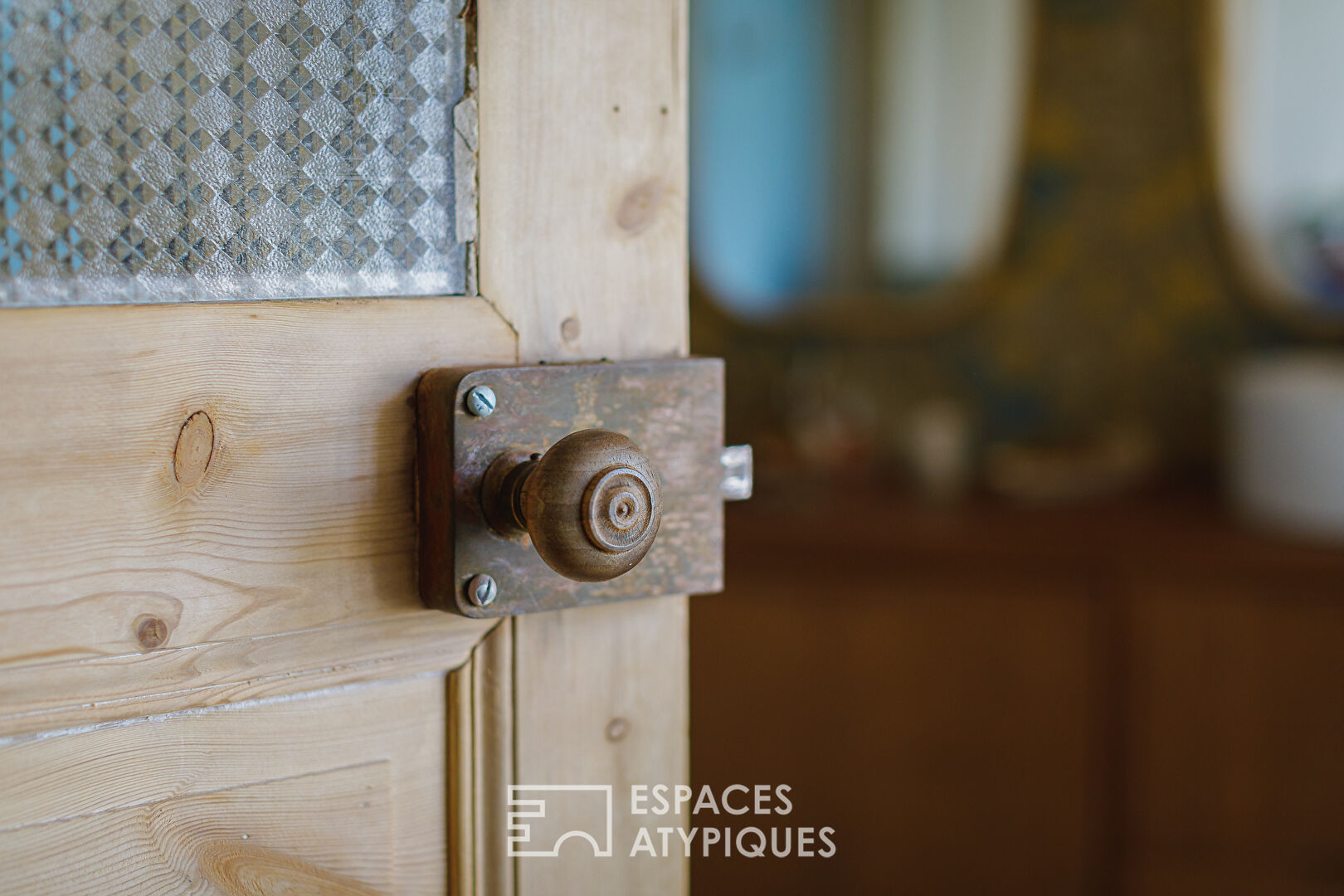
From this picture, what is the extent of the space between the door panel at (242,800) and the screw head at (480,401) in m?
0.11

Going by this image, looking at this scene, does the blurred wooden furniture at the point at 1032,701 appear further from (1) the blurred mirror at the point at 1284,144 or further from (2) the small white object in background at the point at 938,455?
(1) the blurred mirror at the point at 1284,144

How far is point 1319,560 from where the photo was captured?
1563 millimetres

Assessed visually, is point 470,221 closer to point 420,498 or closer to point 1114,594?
point 420,498

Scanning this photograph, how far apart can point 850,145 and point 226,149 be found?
1.65m

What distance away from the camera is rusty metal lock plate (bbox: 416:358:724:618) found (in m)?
0.47

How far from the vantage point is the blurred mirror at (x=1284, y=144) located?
6.11 feet

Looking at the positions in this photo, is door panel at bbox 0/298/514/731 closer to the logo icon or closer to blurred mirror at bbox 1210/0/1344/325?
the logo icon

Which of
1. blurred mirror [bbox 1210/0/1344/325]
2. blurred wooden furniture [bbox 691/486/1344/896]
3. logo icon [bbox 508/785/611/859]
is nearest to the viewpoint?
logo icon [bbox 508/785/611/859]

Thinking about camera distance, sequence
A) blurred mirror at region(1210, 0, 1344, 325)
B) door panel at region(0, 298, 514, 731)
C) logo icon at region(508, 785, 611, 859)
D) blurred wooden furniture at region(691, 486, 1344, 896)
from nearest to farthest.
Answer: door panel at region(0, 298, 514, 731) → logo icon at region(508, 785, 611, 859) → blurred wooden furniture at region(691, 486, 1344, 896) → blurred mirror at region(1210, 0, 1344, 325)

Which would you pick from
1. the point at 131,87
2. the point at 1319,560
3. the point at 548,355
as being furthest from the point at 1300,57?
the point at 131,87

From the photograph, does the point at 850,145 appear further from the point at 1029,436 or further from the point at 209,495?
the point at 209,495

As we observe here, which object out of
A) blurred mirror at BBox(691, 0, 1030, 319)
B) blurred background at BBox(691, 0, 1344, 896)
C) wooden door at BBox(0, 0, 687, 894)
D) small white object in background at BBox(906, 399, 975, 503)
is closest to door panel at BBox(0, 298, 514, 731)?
wooden door at BBox(0, 0, 687, 894)

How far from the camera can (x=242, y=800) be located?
46 cm

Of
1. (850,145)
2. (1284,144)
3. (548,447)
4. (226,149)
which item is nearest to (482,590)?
(548,447)
